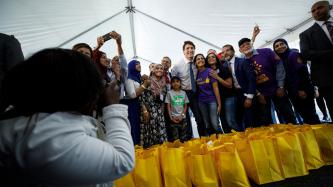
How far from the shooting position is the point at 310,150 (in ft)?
4.91

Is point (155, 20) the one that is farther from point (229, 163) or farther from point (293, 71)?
point (229, 163)

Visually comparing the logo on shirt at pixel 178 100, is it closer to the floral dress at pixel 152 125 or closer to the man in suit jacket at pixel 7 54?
the floral dress at pixel 152 125

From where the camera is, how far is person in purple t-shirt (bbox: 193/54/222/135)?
268 centimetres

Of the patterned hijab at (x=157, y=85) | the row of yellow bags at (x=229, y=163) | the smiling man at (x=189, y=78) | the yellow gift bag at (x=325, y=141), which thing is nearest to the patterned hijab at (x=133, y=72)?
the patterned hijab at (x=157, y=85)

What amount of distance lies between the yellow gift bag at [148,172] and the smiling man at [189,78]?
1.54 metres

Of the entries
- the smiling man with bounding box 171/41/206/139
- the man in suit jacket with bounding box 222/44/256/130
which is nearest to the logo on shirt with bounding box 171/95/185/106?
the smiling man with bounding box 171/41/206/139

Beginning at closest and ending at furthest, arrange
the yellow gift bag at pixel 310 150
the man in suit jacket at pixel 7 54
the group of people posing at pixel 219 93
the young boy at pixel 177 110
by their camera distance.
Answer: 1. the man in suit jacket at pixel 7 54
2. the yellow gift bag at pixel 310 150
3. the group of people posing at pixel 219 93
4. the young boy at pixel 177 110

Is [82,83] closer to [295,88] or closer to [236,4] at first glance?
[295,88]

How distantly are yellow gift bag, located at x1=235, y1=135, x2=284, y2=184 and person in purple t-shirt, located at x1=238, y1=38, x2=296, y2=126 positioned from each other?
119 cm

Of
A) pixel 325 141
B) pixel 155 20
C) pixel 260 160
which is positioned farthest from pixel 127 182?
pixel 155 20

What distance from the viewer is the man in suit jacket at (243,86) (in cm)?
252

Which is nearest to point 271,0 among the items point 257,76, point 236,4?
point 236,4

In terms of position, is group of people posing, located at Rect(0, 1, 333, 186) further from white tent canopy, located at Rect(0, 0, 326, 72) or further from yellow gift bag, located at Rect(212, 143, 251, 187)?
white tent canopy, located at Rect(0, 0, 326, 72)

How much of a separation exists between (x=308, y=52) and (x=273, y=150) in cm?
107
